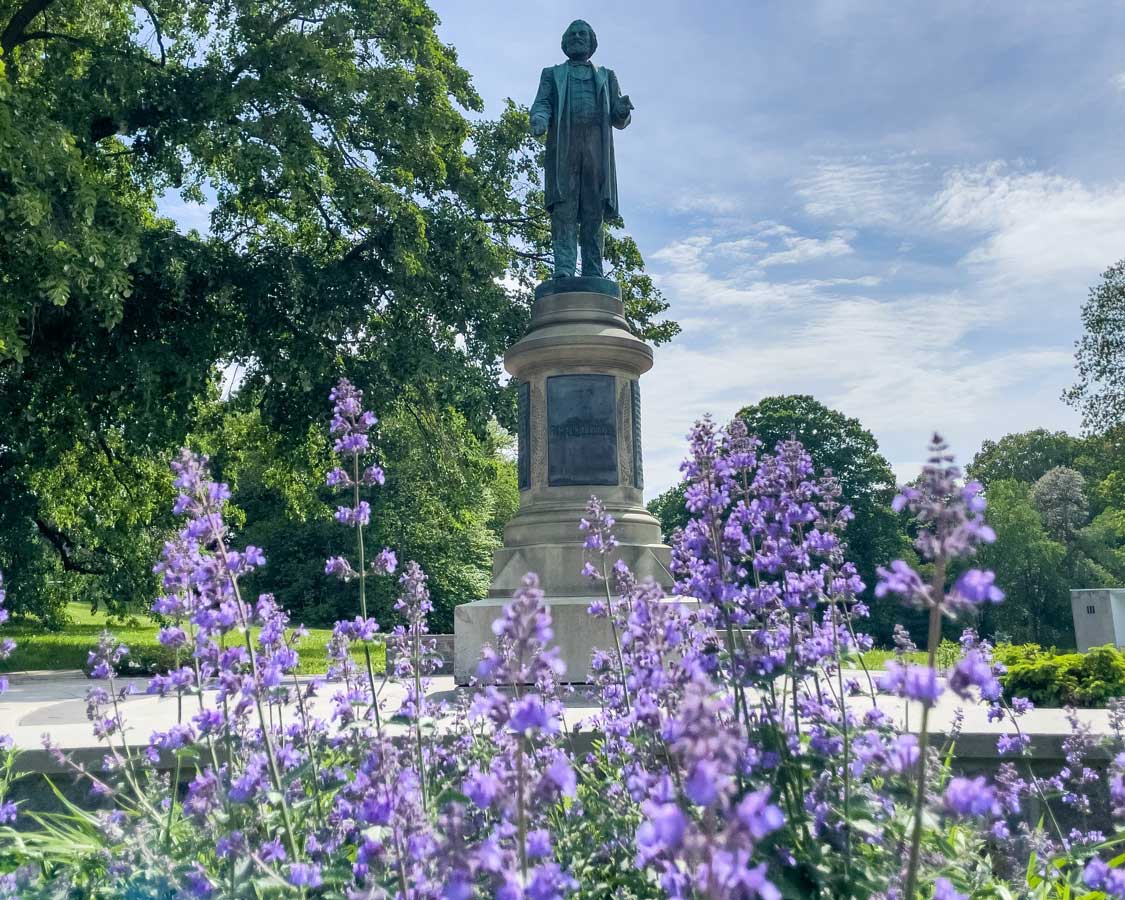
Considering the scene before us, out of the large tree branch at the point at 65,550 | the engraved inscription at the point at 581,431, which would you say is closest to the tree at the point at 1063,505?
the large tree branch at the point at 65,550

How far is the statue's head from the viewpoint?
11.5 metres

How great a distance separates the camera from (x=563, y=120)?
11.2 metres

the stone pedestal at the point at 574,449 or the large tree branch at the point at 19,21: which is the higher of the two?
the large tree branch at the point at 19,21

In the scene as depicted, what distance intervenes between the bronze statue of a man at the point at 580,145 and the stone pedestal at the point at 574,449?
1295 mm

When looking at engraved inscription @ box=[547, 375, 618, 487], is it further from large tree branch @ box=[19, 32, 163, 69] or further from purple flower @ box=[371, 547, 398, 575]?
large tree branch @ box=[19, 32, 163, 69]

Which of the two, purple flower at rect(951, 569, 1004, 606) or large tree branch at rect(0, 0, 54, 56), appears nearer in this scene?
purple flower at rect(951, 569, 1004, 606)

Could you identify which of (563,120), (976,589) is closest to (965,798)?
(976,589)

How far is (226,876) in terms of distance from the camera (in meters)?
2.62

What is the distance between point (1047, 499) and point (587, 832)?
53.5 metres

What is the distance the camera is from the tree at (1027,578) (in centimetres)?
4447

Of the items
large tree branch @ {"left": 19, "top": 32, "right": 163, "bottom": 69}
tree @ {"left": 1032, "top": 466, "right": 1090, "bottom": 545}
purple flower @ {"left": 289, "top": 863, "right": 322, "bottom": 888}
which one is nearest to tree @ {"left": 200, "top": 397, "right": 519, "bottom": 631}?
large tree branch @ {"left": 19, "top": 32, "right": 163, "bottom": 69}

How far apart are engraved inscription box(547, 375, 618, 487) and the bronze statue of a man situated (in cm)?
204

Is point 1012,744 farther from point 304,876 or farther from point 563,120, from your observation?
point 563,120

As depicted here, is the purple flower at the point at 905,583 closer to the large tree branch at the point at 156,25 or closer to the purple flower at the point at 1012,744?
the purple flower at the point at 1012,744
